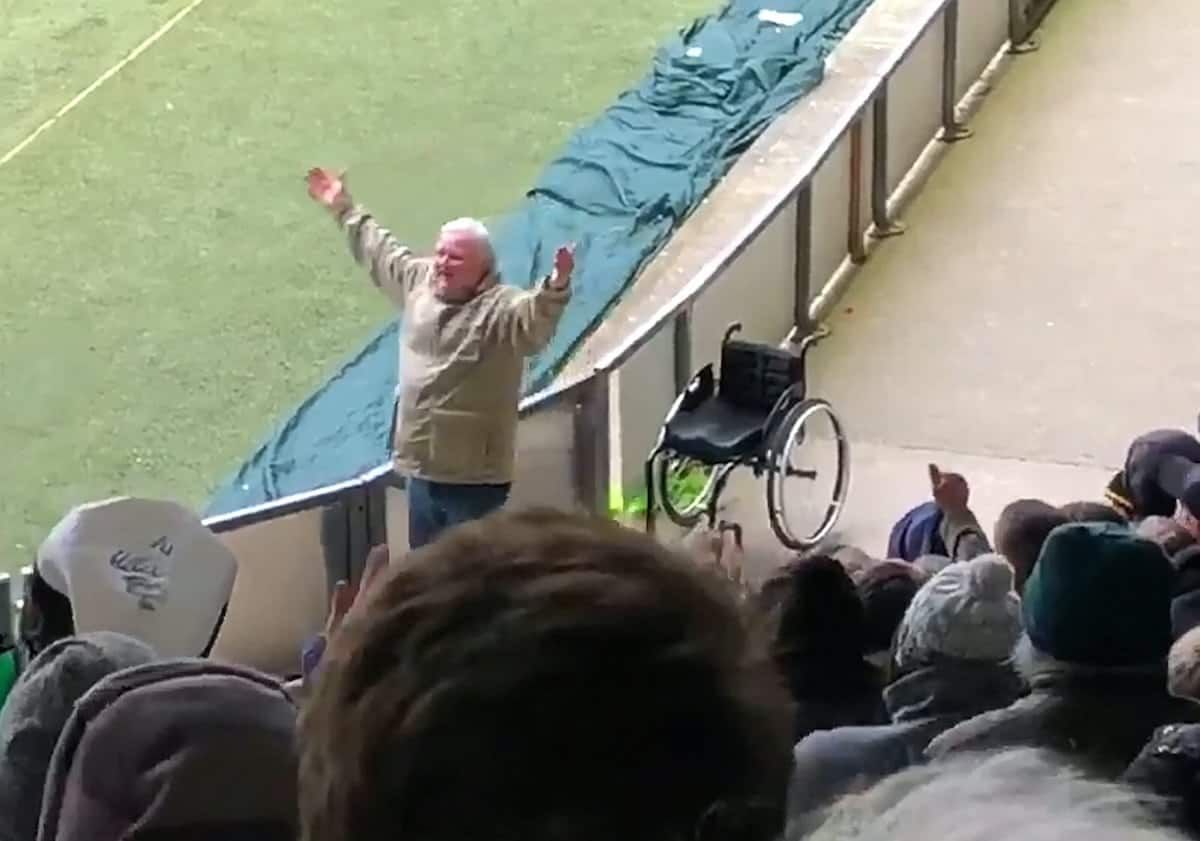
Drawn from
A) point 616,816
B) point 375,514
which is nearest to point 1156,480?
point 375,514

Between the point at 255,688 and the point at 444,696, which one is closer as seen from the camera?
the point at 444,696

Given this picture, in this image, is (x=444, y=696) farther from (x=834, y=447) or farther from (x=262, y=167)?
(x=262, y=167)

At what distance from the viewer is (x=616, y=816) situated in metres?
1.10

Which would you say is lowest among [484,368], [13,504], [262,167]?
[13,504]

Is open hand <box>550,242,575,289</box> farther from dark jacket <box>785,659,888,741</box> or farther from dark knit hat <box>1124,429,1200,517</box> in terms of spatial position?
dark jacket <box>785,659,888,741</box>

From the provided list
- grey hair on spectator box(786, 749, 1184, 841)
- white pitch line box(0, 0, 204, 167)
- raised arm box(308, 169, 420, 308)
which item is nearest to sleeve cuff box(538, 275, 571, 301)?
raised arm box(308, 169, 420, 308)

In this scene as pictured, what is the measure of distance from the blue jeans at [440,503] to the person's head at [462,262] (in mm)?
356

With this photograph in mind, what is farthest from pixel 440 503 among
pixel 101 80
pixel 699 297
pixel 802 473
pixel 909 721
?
pixel 101 80

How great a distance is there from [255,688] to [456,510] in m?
2.39

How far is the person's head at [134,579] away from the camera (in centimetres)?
262

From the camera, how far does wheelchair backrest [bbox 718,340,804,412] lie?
4512 millimetres

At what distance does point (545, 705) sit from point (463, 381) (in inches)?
122

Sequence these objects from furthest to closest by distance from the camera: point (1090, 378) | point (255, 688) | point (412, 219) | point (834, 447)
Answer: point (412, 219)
point (1090, 378)
point (834, 447)
point (255, 688)

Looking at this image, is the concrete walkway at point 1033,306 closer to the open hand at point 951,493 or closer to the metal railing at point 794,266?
the metal railing at point 794,266
